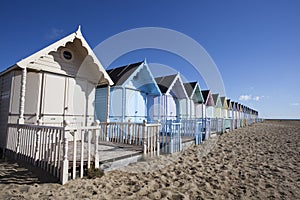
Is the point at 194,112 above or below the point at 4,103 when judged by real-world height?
below

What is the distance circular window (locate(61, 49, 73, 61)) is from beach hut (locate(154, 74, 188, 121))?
7.40 metres

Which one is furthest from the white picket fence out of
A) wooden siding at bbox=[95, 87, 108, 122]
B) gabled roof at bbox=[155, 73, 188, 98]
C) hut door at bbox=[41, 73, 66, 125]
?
gabled roof at bbox=[155, 73, 188, 98]

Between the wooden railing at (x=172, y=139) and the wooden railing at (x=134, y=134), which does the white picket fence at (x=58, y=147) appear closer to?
the wooden railing at (x=134, y=134)

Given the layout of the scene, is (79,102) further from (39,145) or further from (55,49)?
(39,145)

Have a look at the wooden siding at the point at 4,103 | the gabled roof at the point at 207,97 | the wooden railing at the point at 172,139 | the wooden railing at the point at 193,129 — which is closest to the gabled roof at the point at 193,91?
the gabled roof at the point at 207,97

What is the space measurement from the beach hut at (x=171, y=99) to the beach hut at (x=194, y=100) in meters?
0.93

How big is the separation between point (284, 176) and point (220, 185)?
2.20 meters

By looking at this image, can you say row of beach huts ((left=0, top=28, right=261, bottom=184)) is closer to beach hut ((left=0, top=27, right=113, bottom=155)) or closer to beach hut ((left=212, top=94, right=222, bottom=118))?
beach hut ((left=0, top=27, right=113, bottom=155))

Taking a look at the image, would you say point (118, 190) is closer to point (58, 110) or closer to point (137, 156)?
point (137, 156)

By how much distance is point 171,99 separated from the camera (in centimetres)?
1586

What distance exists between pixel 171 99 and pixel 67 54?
32.4ft

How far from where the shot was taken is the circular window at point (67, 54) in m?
7.85

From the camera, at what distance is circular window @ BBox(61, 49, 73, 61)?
25.7 feet

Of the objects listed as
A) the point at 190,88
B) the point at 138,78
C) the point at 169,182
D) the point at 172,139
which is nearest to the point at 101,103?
the point at 138,78
